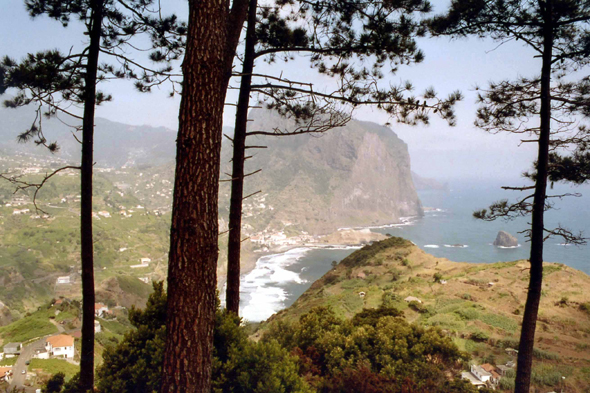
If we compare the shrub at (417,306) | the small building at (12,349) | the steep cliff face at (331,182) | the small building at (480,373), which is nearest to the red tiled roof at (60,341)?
the small building at (12,349)

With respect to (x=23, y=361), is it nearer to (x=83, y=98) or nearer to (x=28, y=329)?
(x=28, y=329)

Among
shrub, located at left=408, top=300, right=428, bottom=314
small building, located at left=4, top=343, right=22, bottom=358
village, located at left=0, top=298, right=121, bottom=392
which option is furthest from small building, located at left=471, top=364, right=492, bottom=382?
small building, located at left=4, top=343, right=22, bottom=358

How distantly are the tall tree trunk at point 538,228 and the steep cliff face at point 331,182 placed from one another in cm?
7543

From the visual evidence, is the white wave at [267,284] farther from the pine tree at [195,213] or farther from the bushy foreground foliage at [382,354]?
the pine tree at [195,213]

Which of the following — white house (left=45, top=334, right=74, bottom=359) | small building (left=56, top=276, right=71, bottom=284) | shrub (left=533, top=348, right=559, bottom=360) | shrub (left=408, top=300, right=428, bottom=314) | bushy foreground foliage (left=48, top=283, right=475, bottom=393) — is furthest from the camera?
small building (left=56, top=276, right=71, bottom=284)

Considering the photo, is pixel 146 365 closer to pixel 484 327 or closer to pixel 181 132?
pixel 181 132

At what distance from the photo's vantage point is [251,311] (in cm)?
3028

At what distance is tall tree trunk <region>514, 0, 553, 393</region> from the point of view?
3.84 m

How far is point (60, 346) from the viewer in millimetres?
14773

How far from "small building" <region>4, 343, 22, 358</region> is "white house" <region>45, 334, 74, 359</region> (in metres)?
1.97

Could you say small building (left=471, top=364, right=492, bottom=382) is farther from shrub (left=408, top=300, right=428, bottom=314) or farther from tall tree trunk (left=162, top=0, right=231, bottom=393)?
tall tree trunk (left=162, top=0, right=231, bottom=393)

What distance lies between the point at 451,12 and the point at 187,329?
4.44 m

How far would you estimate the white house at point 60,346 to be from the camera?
1475cm

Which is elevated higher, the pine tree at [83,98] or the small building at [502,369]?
the pine tree at [83,98]
